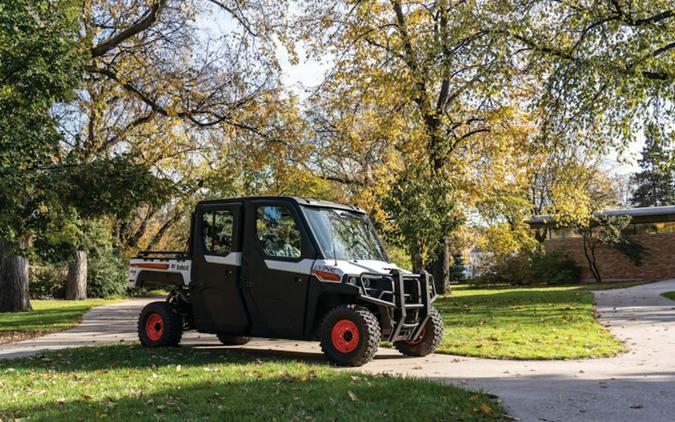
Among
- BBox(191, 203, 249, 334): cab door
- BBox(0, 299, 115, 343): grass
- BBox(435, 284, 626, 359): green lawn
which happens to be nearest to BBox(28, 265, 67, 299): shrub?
BBox(0, 299, 115, 343): grass

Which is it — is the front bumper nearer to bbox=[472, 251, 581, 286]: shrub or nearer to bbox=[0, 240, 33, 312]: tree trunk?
bbox=[0, 240, 33, 312]: tree trunk

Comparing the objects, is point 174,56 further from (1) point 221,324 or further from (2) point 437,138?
(1) point 221,324

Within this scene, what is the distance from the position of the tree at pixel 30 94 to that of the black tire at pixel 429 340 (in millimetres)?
7879

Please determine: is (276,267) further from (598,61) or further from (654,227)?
(654,227)

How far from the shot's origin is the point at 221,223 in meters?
10.0

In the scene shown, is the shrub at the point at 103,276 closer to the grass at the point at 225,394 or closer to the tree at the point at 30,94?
the tree at the point at 30,94

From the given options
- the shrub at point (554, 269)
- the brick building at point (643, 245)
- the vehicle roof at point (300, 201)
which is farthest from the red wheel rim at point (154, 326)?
the brick building at point (643, 245)

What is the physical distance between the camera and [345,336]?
8.65 meters

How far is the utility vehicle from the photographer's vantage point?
8781mm

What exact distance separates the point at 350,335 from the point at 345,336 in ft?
0.26

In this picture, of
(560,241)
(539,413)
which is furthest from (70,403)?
(560,241)

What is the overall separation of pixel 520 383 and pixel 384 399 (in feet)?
6.88

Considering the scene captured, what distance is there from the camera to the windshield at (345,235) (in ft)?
30.6

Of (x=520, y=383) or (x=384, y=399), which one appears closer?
(x=384, y=399)
